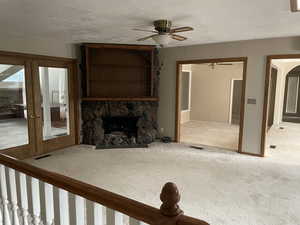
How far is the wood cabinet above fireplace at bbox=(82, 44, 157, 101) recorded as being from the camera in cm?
544

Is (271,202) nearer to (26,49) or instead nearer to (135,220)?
(135,220)

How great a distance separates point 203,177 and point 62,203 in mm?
2908

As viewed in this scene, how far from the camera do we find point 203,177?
364cm

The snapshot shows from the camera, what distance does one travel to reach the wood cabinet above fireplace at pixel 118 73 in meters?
5.44

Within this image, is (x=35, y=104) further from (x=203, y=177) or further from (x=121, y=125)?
(x=203, y=177)

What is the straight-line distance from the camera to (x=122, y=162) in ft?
14.3

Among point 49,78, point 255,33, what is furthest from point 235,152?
point 49,78

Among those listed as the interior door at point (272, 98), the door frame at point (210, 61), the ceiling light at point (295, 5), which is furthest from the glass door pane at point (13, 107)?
the interior door at point (272, 98)

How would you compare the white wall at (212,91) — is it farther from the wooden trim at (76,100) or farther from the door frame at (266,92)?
the wooden trim at (76,100)

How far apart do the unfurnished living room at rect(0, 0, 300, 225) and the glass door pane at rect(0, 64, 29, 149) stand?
2 centimetres

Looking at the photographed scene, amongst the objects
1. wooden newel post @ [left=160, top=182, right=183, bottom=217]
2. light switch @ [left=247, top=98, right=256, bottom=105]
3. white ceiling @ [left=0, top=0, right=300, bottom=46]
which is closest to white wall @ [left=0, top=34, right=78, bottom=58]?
white ceiling @ [left=0, top=0, right=300, bottom=46]

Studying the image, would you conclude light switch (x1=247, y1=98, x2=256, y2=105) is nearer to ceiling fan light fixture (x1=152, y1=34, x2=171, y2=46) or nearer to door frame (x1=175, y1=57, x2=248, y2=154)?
door frame (x1=175, y1=57, x2=248, y2=154)

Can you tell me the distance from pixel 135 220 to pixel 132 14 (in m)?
2.69

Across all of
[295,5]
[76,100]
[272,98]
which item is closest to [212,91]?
[272,98]
